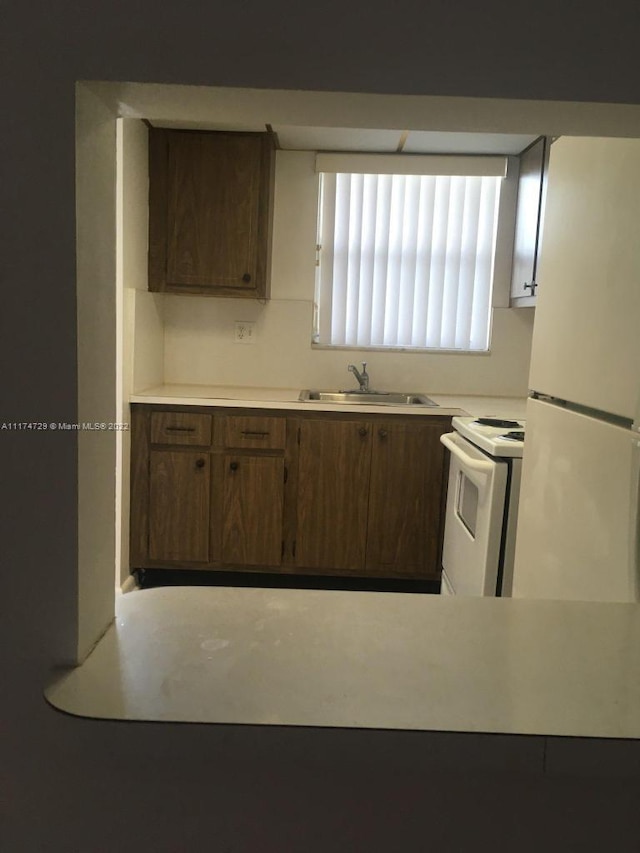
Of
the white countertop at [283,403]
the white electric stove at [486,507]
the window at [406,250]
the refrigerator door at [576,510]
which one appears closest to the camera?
the refrigerator door at [576,510]

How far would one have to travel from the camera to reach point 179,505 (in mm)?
2811

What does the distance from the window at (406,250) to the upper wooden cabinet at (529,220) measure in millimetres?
145

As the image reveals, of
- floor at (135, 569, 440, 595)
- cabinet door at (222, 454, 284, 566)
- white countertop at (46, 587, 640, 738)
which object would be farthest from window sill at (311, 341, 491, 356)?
white countertop at (46, 587, 640, 738)

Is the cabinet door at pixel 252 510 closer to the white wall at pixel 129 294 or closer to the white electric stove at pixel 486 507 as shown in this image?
the white wall at pixel 129 294

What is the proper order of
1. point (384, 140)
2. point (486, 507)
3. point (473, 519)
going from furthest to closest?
point (384, 140) < point (473, 519) < point (486, 507)

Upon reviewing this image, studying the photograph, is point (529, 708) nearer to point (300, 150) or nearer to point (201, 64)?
point (201, 64)

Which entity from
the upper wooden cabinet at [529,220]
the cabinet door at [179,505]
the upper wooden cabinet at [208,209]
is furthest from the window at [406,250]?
the cabinet door at [179,505]

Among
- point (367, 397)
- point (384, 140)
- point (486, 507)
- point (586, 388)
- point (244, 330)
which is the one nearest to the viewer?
point (586, 388)

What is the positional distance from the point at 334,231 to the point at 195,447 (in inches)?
53.1

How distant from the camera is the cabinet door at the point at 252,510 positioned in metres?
2.79

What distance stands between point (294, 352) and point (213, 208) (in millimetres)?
822

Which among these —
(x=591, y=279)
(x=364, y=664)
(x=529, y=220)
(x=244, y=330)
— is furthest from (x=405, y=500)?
(x=364, y=664)

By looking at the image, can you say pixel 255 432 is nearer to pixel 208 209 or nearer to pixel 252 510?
pixel 252 510

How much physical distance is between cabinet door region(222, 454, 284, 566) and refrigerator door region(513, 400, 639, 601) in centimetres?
137
